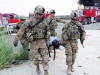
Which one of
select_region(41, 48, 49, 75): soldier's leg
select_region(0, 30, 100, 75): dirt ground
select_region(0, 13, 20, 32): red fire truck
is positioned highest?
select_region(0, 13, 20, 32): red fire truck

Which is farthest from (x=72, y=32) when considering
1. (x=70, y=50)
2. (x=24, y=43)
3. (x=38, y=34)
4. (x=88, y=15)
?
(x=88, y=15)

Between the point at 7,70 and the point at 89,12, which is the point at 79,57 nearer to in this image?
the point at 7,70

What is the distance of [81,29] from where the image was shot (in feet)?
20.1

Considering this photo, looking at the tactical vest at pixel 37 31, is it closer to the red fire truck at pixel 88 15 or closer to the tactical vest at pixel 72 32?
the tactical vest at pixel 72 32

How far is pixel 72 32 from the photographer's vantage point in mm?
5949

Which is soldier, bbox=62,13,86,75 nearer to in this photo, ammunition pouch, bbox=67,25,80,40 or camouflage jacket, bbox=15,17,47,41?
ammunition pouch, bbox=67,25,80,40

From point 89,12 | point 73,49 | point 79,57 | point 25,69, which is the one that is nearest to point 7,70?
point 25,69

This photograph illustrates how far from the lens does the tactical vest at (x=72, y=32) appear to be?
595 cm

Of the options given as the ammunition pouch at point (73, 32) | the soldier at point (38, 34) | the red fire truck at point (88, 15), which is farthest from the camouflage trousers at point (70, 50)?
the red fire truck at point (88, 15)

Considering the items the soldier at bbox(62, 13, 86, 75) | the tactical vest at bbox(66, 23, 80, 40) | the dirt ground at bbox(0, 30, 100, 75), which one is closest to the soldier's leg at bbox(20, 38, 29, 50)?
the dirt ground at bbox(0, 30, 100, 75)

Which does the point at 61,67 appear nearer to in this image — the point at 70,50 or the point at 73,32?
the point at 70,50

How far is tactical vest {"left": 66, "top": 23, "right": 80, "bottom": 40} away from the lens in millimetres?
5949

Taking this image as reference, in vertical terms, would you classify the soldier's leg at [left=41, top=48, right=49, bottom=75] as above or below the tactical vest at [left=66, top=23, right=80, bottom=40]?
below

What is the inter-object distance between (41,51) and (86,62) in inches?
82.4
